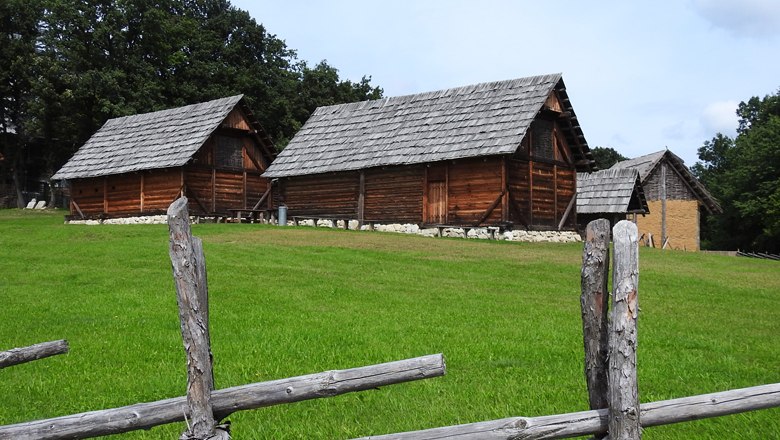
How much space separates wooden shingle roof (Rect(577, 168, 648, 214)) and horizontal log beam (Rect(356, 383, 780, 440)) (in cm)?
3429

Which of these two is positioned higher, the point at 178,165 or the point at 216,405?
the point at 178,165

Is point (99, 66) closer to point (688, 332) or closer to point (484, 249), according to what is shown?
point (484, 249)

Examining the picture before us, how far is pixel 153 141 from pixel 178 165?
188 inches

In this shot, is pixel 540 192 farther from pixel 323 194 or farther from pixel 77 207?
pixel 77 207

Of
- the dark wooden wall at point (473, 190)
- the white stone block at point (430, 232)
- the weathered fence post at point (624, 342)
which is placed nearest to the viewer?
the weathered fence post at point (624, 342)

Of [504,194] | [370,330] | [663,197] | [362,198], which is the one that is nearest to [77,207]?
[362,198]

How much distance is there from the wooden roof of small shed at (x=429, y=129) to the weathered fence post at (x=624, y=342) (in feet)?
80.5

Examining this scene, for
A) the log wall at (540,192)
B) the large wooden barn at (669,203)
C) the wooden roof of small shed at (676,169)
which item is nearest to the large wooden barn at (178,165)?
the log wall at (540,192)

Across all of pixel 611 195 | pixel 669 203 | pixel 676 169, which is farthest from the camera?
pixel 676 169

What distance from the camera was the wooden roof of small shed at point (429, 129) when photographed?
30375 millimetres

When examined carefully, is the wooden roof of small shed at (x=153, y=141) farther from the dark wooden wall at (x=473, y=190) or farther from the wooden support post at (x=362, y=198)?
the wooden support post at (x=362, y=198)

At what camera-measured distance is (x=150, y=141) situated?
39.4 meters

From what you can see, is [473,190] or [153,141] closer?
[473,190]

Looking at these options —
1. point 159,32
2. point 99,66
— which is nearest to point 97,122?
point 99,66
